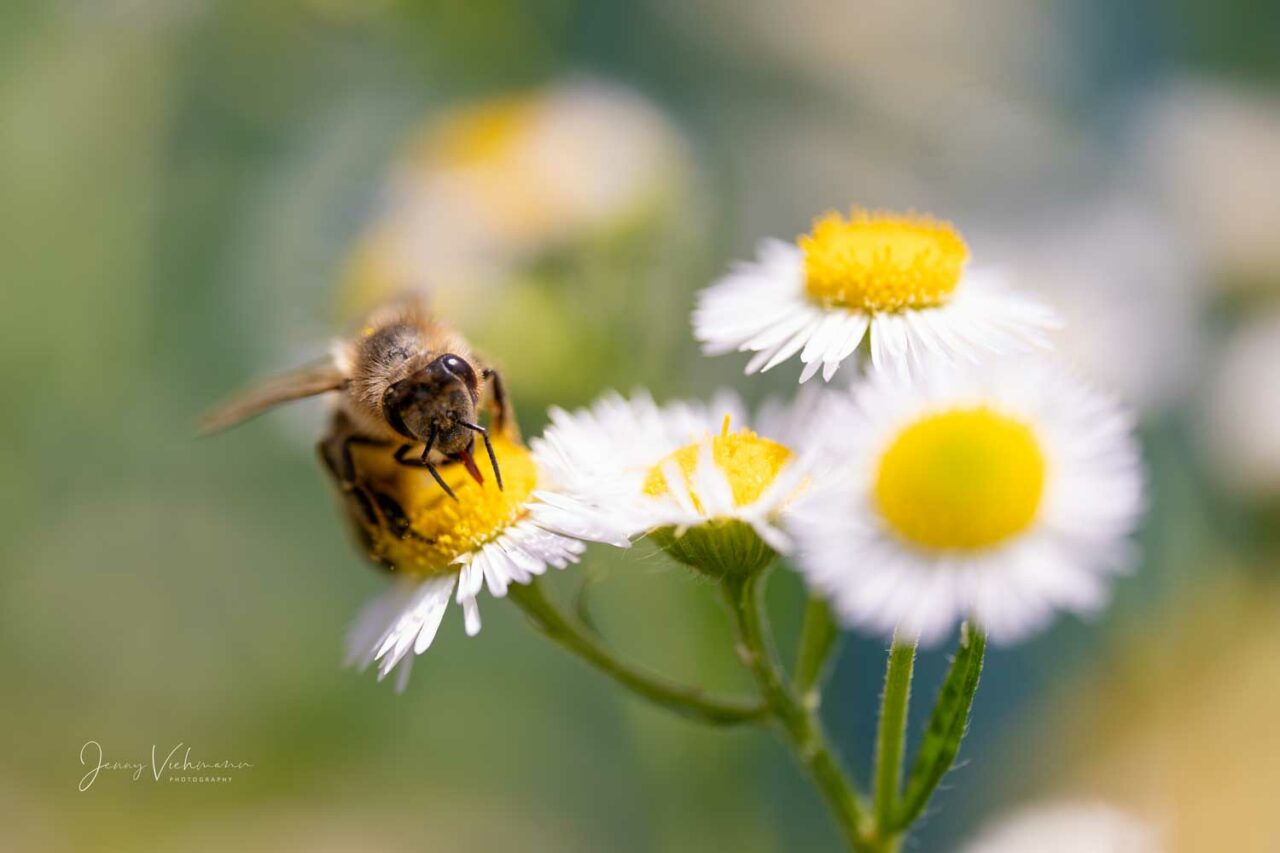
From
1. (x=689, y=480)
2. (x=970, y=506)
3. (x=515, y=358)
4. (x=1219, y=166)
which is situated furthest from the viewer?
(x=1219, y=166)

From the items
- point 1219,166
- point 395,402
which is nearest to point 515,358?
point 395,402

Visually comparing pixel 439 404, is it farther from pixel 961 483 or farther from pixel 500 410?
pixel 961 483

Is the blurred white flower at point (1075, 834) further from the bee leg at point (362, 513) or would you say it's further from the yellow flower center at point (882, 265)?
the bee leg at point (362, 513)

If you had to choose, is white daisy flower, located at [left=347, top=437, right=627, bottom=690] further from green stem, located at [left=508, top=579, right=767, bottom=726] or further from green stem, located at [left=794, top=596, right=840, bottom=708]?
green stem, located at [left=794, top=596, right=840, bottom=708]

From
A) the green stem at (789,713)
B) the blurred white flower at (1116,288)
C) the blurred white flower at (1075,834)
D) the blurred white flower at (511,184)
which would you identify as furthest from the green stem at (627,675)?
the blurred white flower at (1116,288)

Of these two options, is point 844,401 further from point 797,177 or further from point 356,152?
point 797,177
